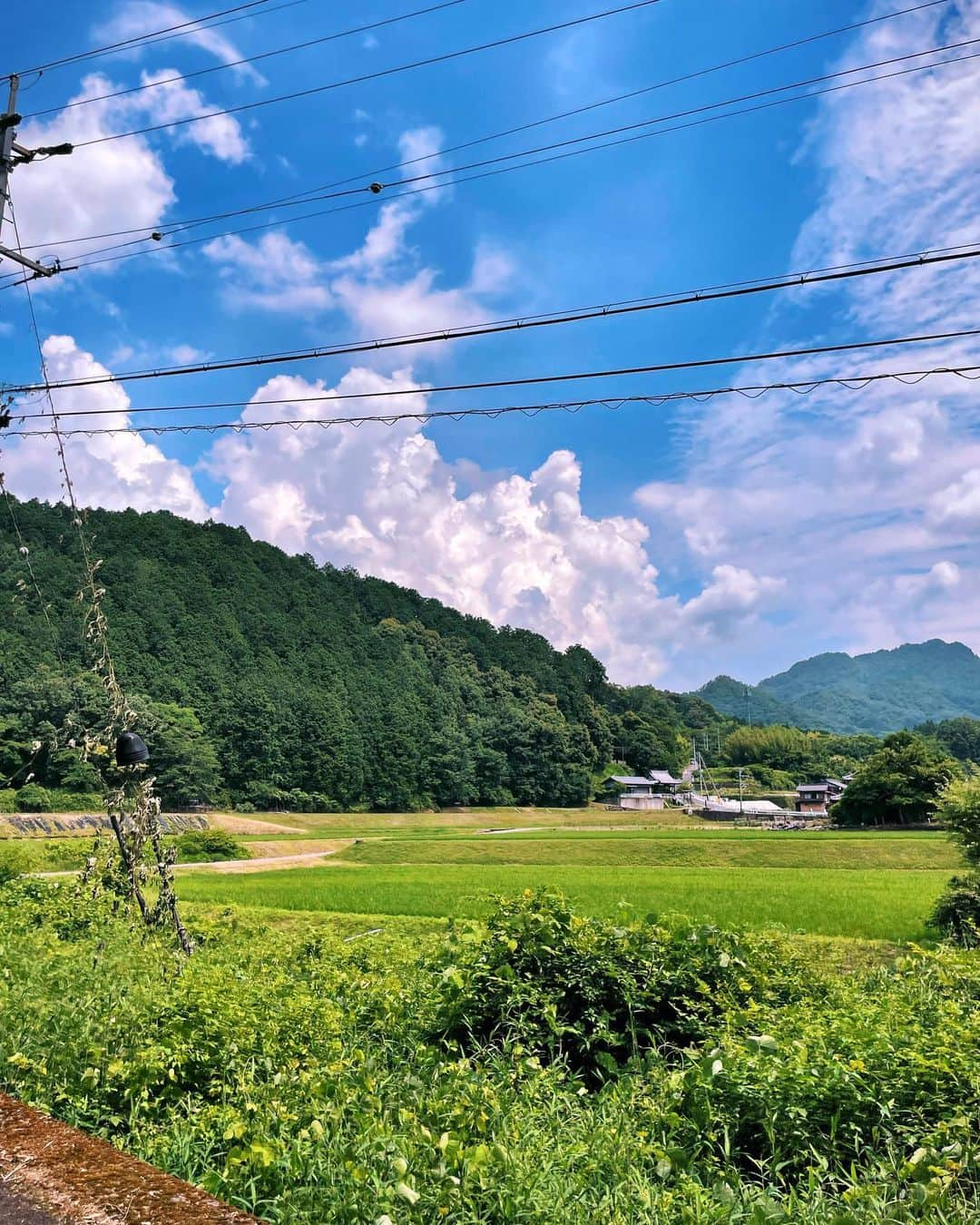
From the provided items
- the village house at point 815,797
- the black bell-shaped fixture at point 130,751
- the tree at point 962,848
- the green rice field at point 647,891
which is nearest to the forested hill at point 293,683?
the village house at point 815,797

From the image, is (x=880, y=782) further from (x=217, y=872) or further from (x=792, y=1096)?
(x=792, y=1096)

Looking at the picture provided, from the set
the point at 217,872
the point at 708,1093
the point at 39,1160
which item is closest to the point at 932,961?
the point at 708,1093

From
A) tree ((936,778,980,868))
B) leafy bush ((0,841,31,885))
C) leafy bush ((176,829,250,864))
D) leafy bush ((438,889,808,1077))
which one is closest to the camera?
leafy bush ((438,889,808,1077))

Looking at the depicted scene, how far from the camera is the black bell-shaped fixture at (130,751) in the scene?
784 centimetres

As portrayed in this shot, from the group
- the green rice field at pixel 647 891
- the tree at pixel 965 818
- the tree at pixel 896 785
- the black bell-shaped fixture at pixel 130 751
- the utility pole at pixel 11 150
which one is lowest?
the tree at pixel 896 785

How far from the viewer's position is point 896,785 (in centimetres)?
5031

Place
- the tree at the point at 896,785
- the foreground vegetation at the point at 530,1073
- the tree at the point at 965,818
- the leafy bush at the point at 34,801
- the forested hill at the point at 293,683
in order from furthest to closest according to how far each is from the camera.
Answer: the forested hill at the point at 293,683 < the tree at the point at 896,785 < the leafy bush at the point at 34,801 < the tree at the point at 965,818 < the foreground vegetation at the point at 530,1073

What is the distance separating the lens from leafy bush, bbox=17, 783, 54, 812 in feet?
155

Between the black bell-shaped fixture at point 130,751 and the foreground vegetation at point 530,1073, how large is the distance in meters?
1.63

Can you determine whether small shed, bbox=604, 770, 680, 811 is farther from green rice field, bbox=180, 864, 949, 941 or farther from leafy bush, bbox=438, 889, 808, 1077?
leafy bush, bbox=438, 889, 808, 1077

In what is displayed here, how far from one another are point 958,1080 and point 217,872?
26.7 m

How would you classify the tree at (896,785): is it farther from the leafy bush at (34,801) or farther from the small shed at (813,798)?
the leafy bush at (34,801)

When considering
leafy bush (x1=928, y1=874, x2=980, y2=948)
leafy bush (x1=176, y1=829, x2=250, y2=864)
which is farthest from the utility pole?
leafy bush (x1=176, y1=829, x2=250, y2=864)

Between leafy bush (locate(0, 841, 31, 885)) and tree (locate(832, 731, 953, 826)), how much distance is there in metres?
45.7
